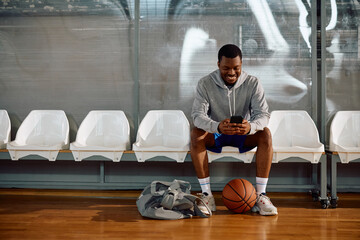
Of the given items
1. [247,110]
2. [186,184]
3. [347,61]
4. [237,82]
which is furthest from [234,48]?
[347,61]

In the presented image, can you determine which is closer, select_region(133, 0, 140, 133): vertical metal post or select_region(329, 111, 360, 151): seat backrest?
select_region(329, 111, 360, 151): seat backrest

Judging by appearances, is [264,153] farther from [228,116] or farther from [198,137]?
[198,137]

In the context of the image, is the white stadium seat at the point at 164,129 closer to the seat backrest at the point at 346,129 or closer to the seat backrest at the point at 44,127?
the seat backrest at the point at 44,127

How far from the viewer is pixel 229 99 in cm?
300

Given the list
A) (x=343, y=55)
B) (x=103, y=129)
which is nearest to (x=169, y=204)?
(x=103, y=129)

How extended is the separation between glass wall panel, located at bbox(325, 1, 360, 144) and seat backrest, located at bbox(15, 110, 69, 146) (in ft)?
8.26

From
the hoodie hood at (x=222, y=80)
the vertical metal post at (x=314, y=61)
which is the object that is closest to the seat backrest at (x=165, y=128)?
the hoodie hood at (x=222, y=80)

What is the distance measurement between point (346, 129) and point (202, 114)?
146cm

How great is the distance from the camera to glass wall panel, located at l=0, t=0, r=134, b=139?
12.7ft

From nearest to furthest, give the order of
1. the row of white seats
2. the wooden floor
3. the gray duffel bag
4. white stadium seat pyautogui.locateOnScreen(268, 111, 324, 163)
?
the wooden floor → the gray duffel bag → the row of white seats → white stadium seat pyautogui.locateOnScreen(268, 111, 324, 163)

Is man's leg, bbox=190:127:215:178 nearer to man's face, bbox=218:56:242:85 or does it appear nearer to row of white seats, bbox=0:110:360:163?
row of white seats, bbox=0:110:360:163

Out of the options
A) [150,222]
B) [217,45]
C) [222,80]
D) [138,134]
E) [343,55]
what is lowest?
[150,222]

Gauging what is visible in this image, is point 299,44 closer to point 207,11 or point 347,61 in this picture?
point 347,61

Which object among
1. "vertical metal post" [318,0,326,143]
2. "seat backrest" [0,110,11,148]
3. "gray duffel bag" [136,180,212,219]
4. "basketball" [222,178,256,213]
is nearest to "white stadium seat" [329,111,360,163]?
"vertical metal post" [318,0,326,143]
